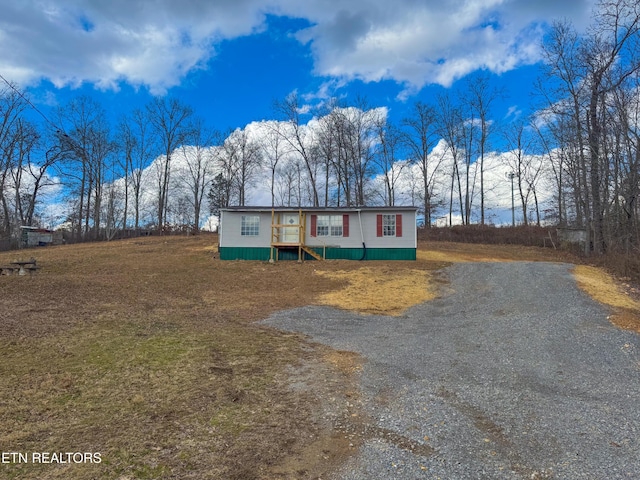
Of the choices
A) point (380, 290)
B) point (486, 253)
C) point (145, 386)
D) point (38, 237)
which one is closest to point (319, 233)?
point (380, 290)

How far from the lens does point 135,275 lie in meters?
16.7

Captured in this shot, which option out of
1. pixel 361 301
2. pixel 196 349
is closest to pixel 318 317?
pixel 361 301

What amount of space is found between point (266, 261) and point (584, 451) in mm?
18440

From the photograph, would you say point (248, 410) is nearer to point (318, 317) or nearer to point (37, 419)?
point (37, 419)

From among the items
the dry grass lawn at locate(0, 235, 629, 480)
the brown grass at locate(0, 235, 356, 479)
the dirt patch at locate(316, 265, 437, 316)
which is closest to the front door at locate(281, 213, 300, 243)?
the dirt patch at locate(316, 265, 437, 316)

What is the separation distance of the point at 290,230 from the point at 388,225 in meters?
5.41

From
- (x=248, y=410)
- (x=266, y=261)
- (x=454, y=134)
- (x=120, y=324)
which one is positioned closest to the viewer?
(x=248, y=410)

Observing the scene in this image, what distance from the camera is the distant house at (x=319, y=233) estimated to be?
21.4m

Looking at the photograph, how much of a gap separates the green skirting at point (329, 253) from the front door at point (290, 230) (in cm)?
56

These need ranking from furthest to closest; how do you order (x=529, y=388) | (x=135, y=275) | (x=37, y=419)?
(x=135, y=275), (x=529, y=388), (x=37, y=419)

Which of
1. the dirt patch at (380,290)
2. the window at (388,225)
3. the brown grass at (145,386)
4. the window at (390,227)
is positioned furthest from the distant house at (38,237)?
the window at (388,225)

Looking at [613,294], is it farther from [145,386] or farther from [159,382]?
[145,386]

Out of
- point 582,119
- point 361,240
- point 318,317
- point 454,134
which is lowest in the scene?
point 318,317

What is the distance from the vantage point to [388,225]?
21.5m
